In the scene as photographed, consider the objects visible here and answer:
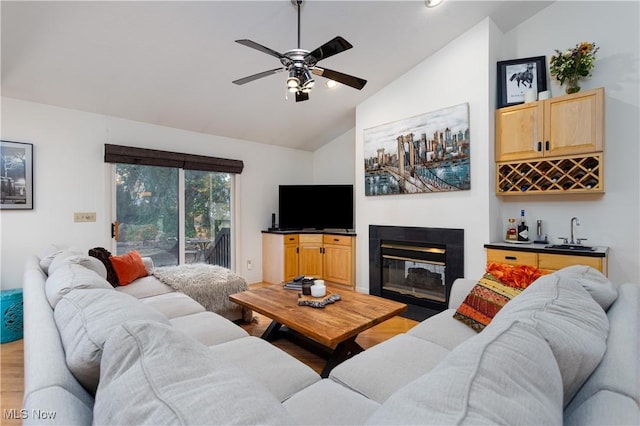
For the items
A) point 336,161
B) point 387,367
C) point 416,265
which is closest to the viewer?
point 387,367

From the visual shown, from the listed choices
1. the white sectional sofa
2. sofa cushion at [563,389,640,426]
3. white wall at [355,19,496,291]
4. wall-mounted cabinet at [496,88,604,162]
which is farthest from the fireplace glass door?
sofa cushion at [563,389,640,426]

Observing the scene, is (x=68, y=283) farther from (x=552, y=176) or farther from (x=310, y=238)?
(x=552, y=176)

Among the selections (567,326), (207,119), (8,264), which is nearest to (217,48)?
(207,119)

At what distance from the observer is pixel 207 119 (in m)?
4.10

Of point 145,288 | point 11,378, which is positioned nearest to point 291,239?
point 145,288

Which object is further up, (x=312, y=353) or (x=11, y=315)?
(x=11, y=315)

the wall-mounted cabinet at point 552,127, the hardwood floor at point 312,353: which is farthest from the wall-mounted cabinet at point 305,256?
the wall-mounted cabinet at point 552,127

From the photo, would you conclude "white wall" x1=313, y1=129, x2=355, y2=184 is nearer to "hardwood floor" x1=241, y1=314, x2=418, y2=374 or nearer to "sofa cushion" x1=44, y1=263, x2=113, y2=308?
"hardwood floor" x1=241, y1=314, x2=418, y2=374

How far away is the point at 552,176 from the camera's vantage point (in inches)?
117

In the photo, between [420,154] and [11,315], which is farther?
[420,154]

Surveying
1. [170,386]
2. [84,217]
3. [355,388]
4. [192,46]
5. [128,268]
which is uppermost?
[192,46]

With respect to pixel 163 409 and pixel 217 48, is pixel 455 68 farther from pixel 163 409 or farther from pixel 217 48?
pixel 163 409

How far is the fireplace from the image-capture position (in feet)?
11.0

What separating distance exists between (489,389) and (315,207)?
4.45 metres
